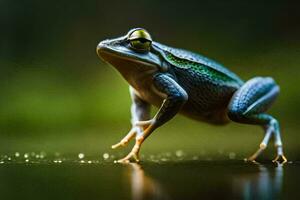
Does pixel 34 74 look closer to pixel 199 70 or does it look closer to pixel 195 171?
pixel 199 70

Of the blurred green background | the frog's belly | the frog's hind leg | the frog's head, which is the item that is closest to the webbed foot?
→ the frog's hind leg

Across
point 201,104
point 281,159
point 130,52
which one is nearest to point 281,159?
point 281,159

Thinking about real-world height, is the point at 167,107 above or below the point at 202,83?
below

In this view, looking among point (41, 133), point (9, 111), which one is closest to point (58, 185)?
point (41, 133)

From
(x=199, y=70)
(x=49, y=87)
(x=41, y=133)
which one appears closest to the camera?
(x=199, y=70)

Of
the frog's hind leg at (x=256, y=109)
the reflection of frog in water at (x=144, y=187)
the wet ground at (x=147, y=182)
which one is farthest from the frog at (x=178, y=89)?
the reflection of frog in water at (x=144, y=187)

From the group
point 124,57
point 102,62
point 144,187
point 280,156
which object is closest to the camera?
point 144,187

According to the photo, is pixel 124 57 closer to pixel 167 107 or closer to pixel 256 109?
pixel 167 107

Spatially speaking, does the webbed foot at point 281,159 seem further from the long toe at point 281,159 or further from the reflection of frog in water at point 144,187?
the reflection of frog in water at point 144,187
